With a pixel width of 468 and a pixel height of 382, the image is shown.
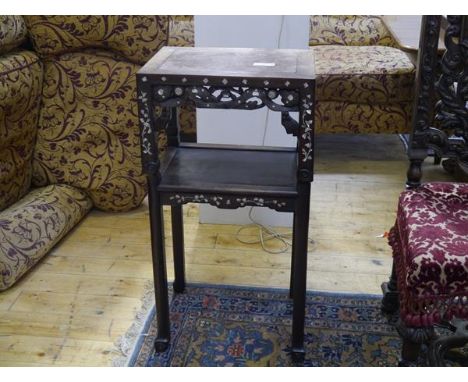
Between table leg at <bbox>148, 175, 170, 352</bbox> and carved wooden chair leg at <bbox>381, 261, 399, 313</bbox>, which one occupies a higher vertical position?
table leg at <bbox>148, 175, 170, 352</bbox>

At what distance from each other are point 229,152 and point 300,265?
1.24 ft

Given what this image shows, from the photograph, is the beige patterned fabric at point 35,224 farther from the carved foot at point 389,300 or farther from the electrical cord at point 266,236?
the carved foot at point 389,300

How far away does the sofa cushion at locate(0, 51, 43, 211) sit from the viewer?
1.99 meters

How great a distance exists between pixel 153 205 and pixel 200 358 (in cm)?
45

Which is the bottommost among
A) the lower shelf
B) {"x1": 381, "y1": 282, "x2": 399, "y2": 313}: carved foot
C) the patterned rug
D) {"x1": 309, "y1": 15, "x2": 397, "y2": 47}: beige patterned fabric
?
the patterned rug

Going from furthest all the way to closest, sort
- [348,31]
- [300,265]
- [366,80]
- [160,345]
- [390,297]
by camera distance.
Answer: [348,31], [366,80], [390,297], [160,345], [300,265]

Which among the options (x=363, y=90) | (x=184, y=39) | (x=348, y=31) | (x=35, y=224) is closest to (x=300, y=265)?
(x=35, y=224)

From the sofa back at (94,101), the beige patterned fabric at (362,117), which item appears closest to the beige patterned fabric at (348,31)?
the beige patterned fabric at (362,117)

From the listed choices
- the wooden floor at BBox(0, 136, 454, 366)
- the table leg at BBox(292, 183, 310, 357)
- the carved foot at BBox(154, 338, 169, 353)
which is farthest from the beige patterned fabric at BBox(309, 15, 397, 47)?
the carved foot at BBox(154, 338, 169, 353)

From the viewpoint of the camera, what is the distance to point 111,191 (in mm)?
2324

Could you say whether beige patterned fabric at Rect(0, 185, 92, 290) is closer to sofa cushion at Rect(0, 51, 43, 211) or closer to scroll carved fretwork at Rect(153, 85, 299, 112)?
sofa cushion at Rect(0, 51, 43, 211)

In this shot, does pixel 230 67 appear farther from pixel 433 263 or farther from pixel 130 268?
pixel 130 268

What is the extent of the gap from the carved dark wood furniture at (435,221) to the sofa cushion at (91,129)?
1111 mm

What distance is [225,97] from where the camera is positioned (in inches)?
53.9
